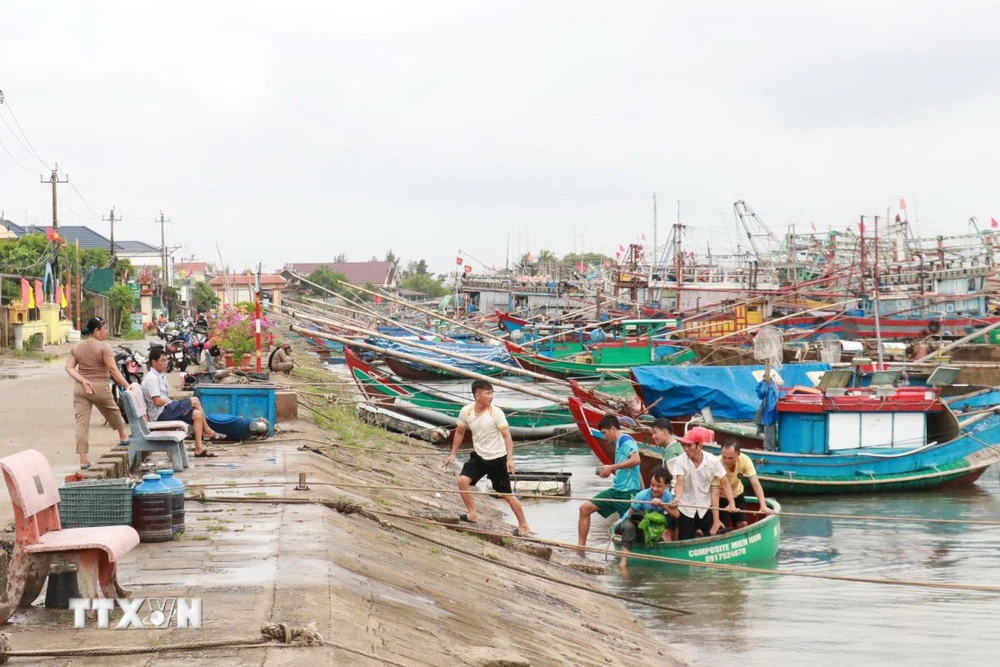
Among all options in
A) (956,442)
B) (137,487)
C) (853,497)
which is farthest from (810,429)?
(137,487)

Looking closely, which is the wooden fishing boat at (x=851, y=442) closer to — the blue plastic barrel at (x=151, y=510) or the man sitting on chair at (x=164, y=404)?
the man sitting on chair at (x=164, y=404)

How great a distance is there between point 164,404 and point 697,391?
11066 mm

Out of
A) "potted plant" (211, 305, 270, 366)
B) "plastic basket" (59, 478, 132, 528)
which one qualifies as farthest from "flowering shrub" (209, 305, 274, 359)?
"plastic basket" (59, 478, 132, 528)

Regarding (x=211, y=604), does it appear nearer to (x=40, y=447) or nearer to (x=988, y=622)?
(x=988, y=622)

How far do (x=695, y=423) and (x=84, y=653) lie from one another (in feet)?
51.8

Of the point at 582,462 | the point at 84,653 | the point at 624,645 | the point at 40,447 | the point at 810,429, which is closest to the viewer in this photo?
the point at 84,653

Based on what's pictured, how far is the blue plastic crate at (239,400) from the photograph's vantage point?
16.2m

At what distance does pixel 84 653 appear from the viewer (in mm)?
5922

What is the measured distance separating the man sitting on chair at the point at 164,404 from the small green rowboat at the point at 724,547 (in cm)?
501

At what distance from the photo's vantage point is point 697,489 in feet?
43.4

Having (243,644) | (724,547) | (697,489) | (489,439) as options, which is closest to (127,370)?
(489,439)

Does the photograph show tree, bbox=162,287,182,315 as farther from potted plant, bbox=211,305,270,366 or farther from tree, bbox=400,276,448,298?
potted plant, bbox=211,305,270,366

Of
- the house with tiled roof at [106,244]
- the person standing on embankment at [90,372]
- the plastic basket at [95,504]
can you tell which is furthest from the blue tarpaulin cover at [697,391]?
the house with tiled roof at [106,244]

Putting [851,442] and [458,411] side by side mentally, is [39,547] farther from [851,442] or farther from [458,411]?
[458,411]
